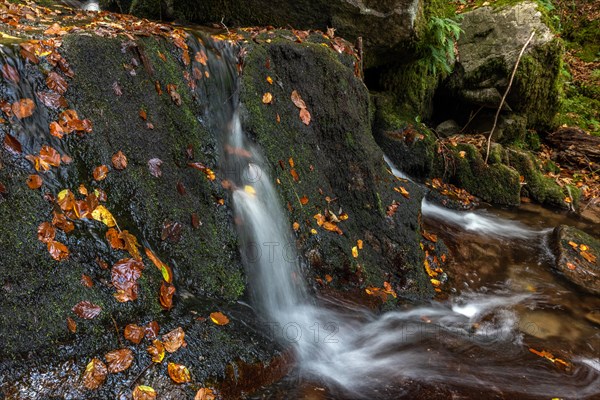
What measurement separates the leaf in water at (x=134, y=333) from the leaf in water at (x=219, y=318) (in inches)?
20.0

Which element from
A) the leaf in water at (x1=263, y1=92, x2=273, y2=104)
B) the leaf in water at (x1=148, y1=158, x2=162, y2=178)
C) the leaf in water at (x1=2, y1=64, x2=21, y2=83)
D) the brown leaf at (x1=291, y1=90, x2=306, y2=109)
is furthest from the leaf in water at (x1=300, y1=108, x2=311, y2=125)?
the leaf in water at (x1=2, y1=64, x2=21, y2=83)

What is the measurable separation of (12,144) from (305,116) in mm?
2932

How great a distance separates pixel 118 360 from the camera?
226cm

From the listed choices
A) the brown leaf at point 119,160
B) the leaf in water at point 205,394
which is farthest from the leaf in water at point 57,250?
the leaf in water at point 205,394

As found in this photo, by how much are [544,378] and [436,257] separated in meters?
1.82

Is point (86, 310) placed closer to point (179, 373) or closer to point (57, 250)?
point (57, 250)

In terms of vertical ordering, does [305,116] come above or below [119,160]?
above

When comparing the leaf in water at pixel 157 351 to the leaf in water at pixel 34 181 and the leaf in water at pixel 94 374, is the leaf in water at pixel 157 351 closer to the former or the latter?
the leaf in water at pixel 94 374

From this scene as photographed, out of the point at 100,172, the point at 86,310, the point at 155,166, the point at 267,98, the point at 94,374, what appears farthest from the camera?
the point at 267,98

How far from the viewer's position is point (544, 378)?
358cm

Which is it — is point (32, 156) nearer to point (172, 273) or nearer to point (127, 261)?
point (127, 261)

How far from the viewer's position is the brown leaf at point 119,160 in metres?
2.86

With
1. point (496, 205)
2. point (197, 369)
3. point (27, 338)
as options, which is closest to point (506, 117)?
point (496, 205)

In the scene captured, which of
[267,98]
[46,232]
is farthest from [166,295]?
[267,98]
